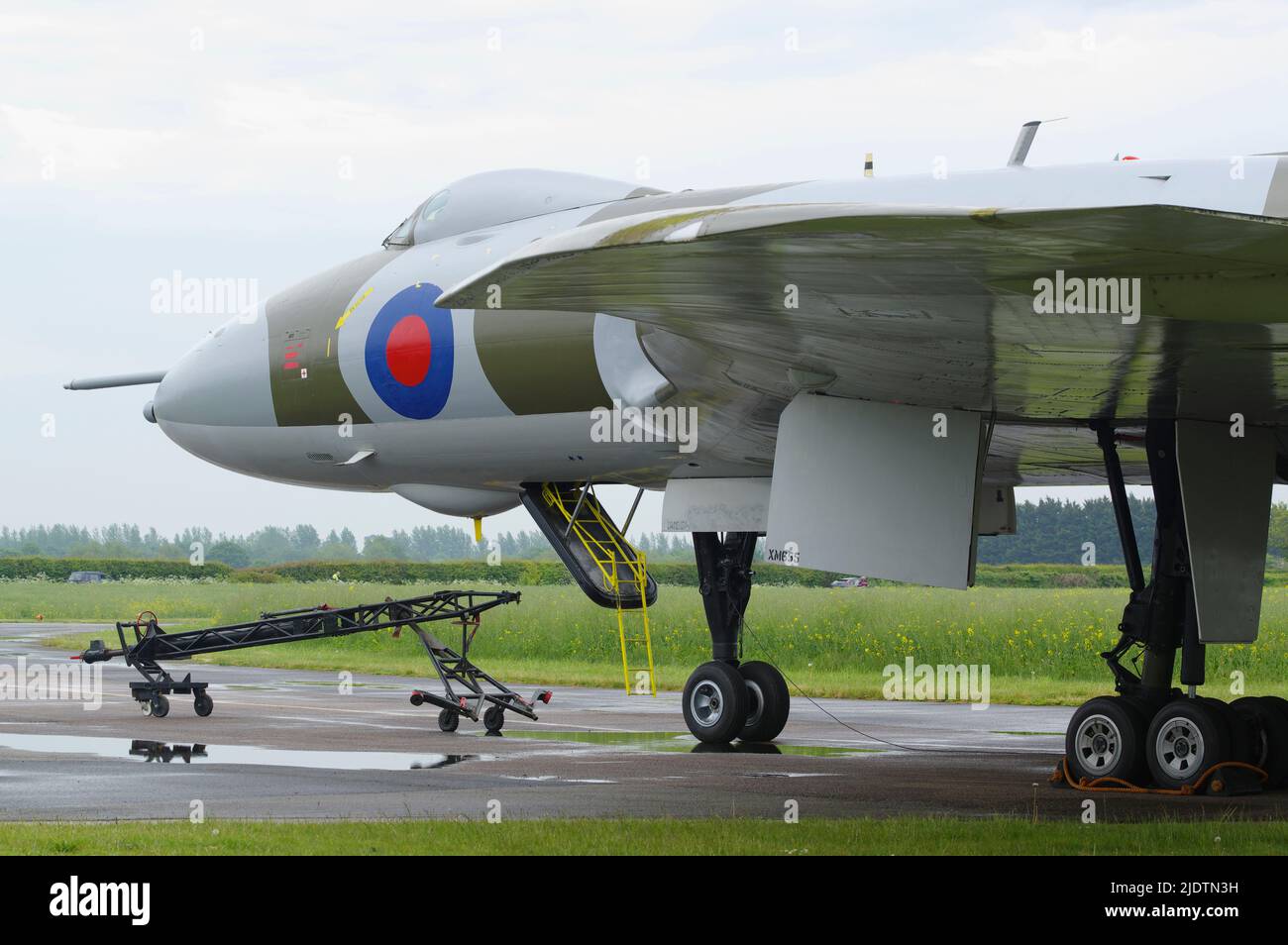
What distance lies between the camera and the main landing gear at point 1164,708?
10.2m

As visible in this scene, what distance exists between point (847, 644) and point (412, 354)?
46.5ft

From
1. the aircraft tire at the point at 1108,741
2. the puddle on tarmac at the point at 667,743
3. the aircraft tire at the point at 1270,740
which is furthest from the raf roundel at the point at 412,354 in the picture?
the aircraft tire at the point at 1270,740

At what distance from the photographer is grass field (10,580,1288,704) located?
22.2m

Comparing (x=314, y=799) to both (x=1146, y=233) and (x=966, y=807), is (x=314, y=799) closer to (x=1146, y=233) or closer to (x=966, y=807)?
(x=966, y=807)

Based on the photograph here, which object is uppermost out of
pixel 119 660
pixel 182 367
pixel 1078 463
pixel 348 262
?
pixel 348 262

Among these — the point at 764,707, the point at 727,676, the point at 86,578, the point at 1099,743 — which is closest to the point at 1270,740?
the point at 1099,743

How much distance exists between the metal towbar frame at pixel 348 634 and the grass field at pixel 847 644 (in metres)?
7.12

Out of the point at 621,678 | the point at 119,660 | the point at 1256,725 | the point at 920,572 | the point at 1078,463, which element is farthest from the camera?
the point at 119,660

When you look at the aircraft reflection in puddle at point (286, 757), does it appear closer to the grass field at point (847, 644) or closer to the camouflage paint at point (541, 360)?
the camouflage paint at point (541, 360)

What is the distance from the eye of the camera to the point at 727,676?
1365 cm

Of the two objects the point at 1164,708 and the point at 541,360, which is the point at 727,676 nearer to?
the point at 541,360
